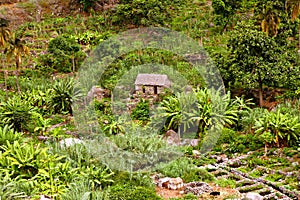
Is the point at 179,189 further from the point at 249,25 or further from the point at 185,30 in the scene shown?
the point at 185,30

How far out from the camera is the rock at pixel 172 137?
1082 inches

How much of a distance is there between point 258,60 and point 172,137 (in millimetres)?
7663

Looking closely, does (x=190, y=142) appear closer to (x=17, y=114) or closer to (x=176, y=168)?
(x=176, y=168)

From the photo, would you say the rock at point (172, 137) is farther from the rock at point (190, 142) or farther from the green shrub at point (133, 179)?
the green shrub at point (133, 179)

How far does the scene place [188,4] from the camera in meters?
53.0

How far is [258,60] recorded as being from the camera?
30.2 m

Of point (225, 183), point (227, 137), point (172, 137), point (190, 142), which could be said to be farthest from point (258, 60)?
point (225, 183)

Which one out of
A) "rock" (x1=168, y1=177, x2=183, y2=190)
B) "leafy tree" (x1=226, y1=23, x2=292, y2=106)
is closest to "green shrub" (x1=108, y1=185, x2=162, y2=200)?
"rock" (x1=168, y1=177, x2=183, y2=190)

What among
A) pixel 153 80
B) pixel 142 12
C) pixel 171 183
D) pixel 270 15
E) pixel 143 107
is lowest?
pixel 171 183

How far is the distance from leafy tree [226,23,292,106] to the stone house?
5.08m

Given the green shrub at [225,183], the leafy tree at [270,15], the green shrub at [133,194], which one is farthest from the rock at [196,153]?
the leafy tree at [270,15]

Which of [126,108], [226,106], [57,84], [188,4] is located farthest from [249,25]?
[188,4]

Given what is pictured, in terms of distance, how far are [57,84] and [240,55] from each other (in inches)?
481

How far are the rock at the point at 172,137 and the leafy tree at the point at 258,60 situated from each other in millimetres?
5977
